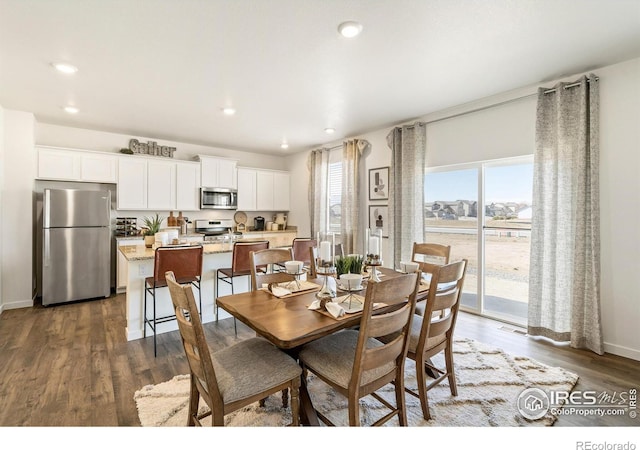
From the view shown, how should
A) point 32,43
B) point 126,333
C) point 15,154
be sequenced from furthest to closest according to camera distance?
1. point 15,154
2. point 126,333
3. point 32,43

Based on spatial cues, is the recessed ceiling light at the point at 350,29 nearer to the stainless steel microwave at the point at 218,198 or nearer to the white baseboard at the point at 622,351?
the white baseboard at the point at 622,351

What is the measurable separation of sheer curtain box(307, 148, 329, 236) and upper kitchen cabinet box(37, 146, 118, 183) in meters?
3.23

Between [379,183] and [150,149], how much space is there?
3843 millimetres

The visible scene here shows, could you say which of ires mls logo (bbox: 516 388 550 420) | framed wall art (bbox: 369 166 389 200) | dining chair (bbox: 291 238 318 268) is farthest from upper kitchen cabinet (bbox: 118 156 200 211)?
ires mls logo (bbox: 516 388 550 420)

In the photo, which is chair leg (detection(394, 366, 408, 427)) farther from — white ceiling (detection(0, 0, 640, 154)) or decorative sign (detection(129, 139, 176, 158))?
decorative sign (detection(129, 139, 176, 158))

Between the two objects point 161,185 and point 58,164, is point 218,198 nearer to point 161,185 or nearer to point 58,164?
point 161,185

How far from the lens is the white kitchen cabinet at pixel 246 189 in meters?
6.10

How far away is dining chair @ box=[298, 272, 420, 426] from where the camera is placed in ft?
4.84

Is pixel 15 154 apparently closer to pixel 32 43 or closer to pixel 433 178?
pixel 32 43

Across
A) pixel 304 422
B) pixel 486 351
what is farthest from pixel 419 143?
pixel 304 422

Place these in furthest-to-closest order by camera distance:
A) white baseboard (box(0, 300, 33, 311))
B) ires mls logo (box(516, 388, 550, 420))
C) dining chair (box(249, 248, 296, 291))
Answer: white baseboard (box(0, 300, 33, 311)) < dining chair (box(249, 248, 296, 291)) < ires mls logo (box(516, 388, 550, 420))

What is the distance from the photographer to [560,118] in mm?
2920

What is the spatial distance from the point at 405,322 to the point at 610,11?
2421mm

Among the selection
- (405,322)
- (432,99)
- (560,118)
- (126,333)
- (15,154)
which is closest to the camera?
(405,322)
